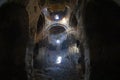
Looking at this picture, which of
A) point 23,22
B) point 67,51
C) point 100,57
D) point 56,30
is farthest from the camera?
point 56,30

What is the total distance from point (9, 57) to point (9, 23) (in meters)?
1.25

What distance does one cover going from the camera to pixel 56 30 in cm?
1775

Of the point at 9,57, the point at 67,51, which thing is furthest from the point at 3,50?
the point at 67,51

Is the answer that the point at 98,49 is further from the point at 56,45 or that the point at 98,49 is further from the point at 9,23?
the point at 56,45

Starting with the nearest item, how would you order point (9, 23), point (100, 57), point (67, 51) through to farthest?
point (100, 57) < point (9, 23) < point (67, 51)

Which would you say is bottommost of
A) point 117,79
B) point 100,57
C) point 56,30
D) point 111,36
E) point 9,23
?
point 117,79

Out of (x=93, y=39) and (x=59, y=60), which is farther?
(x=59, y=60)

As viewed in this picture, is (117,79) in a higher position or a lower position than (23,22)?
lower

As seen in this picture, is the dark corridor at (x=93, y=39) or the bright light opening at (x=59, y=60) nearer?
the dark corridor at (x=93, y=39)

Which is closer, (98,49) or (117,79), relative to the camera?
(117,79)

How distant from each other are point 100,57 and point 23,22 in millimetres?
3200

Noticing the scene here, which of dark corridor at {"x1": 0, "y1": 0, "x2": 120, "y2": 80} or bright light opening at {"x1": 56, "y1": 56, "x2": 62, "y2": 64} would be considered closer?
dark corridor at {"x1": 0, "y1": 0, "x2": 120, "y2": 80}

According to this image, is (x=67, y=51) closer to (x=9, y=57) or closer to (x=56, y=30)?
(x=56, y=30)

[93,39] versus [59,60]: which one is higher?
[93,39]
